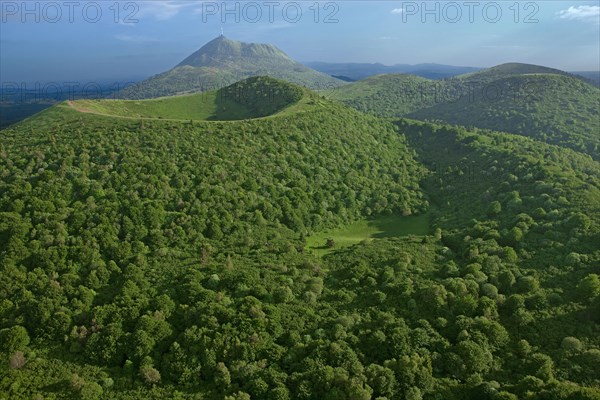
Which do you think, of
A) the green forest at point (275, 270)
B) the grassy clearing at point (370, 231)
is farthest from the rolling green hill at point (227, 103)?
the grassy clearing at point (370, 231)

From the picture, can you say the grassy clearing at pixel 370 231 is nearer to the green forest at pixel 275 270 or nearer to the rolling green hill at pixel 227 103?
the green forest at pixel 275 270

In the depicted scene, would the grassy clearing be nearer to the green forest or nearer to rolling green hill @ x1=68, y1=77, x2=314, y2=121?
the green forest

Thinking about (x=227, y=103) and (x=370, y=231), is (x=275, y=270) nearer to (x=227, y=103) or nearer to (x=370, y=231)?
(x=370, y=231)

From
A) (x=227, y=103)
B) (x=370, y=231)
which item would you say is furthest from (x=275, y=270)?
(x=227, y=103)

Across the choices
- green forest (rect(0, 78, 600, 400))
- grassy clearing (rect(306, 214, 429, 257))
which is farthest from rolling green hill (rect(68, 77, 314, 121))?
grassy clearing (rect(306, 214, 429, 257))

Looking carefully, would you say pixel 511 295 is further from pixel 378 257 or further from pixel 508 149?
pixel 508 149
